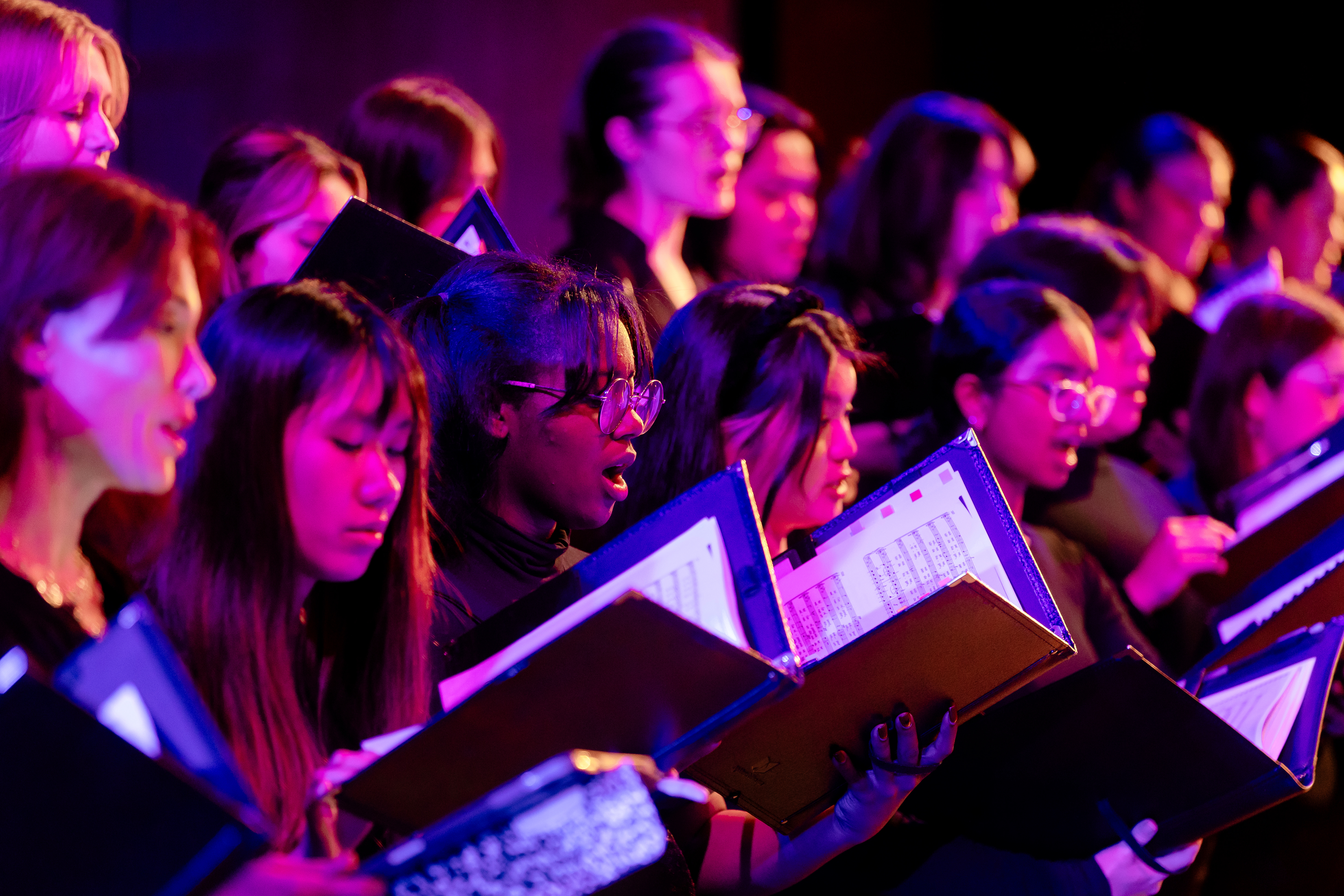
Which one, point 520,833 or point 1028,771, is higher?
point 520,833

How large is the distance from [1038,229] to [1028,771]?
1483mm

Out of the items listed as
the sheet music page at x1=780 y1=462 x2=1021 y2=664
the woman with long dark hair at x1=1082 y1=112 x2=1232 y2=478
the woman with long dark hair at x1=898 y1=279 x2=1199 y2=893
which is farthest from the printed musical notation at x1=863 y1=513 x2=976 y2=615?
the woman with long dark hair at x1=1082 y1=112 x2=1232 y2=478

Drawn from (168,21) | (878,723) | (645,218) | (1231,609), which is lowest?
(1231,609)

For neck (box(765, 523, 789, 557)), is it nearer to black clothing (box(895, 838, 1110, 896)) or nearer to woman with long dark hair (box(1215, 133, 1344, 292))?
black clothing (box(895, 838, 1110, 896))

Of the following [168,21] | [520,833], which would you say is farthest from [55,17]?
[520,833]

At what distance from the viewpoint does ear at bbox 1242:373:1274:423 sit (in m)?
2.99

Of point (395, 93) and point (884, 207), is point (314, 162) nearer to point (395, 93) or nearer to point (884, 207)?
point (395, 93)

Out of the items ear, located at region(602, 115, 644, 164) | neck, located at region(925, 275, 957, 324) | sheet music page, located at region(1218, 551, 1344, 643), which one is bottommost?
sheet music page, located at region(1218, 551, 1344, 643)

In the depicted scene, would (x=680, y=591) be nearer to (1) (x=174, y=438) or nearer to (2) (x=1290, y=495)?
(1) (x=174, y=438)

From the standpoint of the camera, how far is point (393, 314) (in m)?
1.73

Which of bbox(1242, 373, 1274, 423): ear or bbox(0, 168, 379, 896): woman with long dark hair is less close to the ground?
bbox(0, 168, 379, 896): woman with long dark hair

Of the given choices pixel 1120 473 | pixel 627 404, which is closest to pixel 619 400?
pixel 627 404

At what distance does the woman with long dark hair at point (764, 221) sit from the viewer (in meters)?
3.31

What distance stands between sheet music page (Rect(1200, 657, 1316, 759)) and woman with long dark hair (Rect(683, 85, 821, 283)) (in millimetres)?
1620
